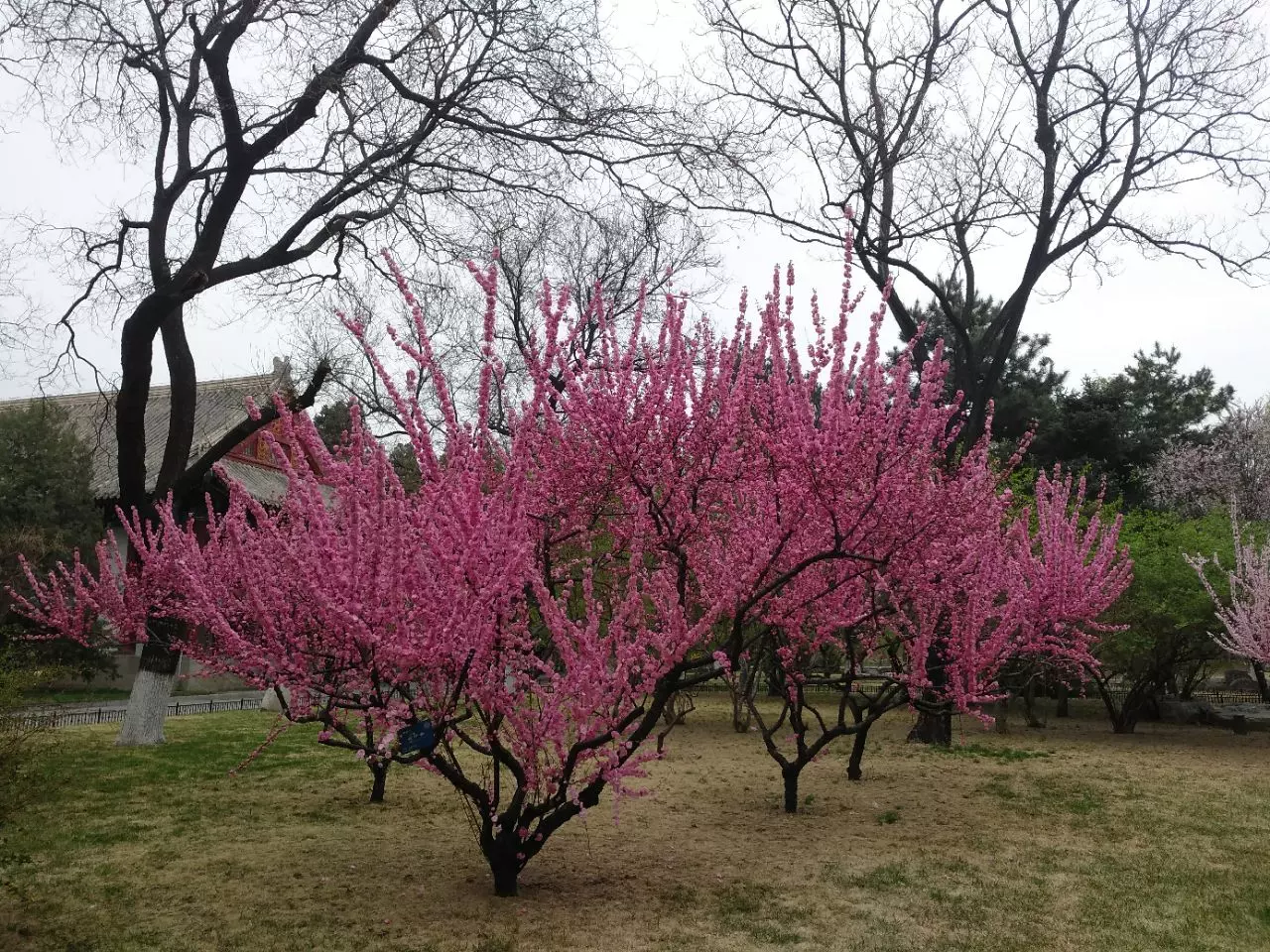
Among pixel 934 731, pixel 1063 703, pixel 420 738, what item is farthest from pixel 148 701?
pixel 1063 703

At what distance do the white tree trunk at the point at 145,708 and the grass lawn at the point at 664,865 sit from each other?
0.80m

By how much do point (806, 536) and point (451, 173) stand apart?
945 cm

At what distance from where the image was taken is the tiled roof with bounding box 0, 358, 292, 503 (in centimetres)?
2427

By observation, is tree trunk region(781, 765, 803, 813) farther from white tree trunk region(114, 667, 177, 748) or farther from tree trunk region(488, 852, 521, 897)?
white tree trunk region(114, 667, 177, 748)

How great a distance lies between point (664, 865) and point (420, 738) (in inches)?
112

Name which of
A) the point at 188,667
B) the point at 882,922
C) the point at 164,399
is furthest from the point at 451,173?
the point at 164,399

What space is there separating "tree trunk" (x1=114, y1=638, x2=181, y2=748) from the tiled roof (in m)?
10.4

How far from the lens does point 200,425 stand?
1066 inches

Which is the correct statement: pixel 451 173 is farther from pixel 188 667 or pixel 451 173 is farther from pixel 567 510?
pixel 188 667

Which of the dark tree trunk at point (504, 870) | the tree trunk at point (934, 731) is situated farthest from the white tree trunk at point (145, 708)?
the tree trunk at point (934, 731)

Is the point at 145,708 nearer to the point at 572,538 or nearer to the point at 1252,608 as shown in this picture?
the point at 572,538

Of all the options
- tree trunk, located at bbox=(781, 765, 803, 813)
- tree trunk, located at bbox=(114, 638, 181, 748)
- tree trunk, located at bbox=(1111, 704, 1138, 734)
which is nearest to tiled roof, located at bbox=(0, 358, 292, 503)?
tree trunk, located at bbox=(114, 638, 181, 748)

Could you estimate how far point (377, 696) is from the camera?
504cm

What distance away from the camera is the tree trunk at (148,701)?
1286cm
